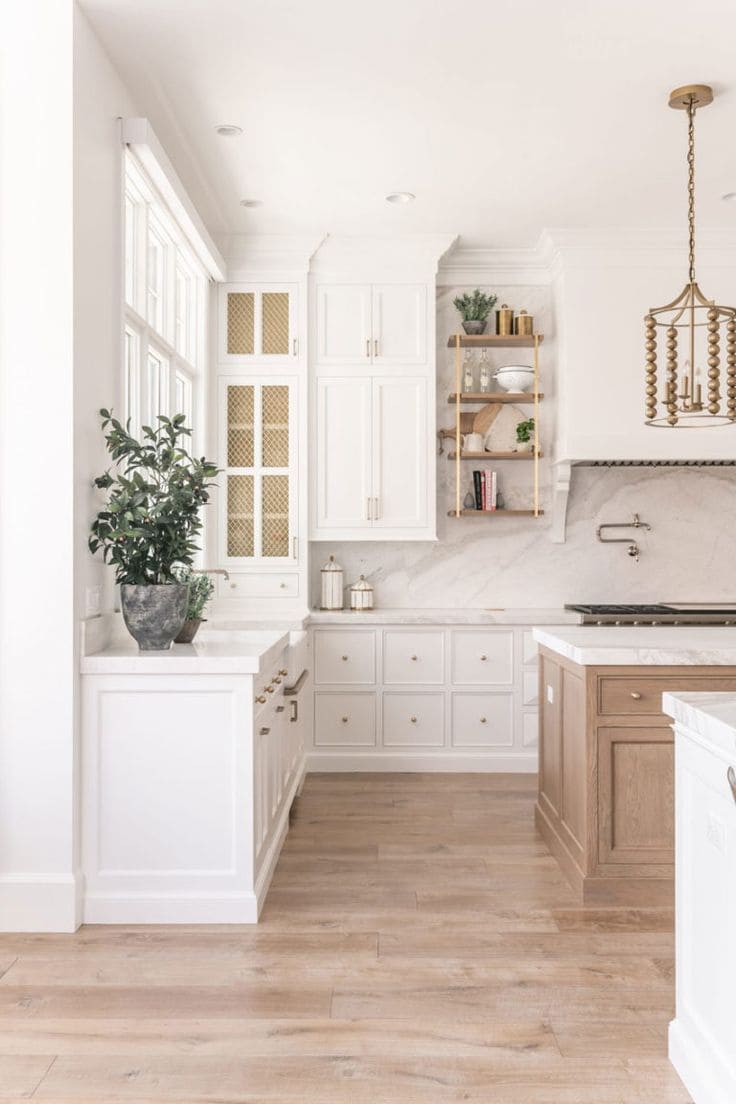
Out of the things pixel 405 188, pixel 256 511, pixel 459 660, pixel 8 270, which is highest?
pixel 405 188

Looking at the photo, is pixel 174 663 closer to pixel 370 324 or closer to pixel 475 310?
pixel 370 324

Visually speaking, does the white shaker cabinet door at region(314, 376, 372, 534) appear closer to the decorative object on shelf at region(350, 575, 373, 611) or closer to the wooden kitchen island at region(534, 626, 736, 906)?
the decorative object on shelf at region(350, 575, 373, 611)

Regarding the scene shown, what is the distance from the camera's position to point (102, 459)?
3.17 m

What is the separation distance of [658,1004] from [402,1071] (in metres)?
0.75

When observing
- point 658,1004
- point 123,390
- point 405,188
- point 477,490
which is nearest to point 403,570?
point 477,490

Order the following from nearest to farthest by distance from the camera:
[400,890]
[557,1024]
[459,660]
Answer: [557,1024] → [400,890] → [459,660]

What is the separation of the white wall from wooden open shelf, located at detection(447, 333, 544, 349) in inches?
111

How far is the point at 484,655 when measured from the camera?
16.5 feet

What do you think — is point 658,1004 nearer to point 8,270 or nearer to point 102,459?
point 102,459

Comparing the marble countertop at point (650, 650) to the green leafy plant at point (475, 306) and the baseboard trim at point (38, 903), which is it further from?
the green leafy plant at point (475, 306)

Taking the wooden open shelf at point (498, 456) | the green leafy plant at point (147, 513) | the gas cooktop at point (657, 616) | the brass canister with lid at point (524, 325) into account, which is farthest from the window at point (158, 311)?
the gas cooktop at point (657, 616)

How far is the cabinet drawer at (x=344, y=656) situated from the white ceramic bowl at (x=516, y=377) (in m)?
1.63

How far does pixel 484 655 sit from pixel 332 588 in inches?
37.9

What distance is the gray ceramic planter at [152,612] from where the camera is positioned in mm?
3008
